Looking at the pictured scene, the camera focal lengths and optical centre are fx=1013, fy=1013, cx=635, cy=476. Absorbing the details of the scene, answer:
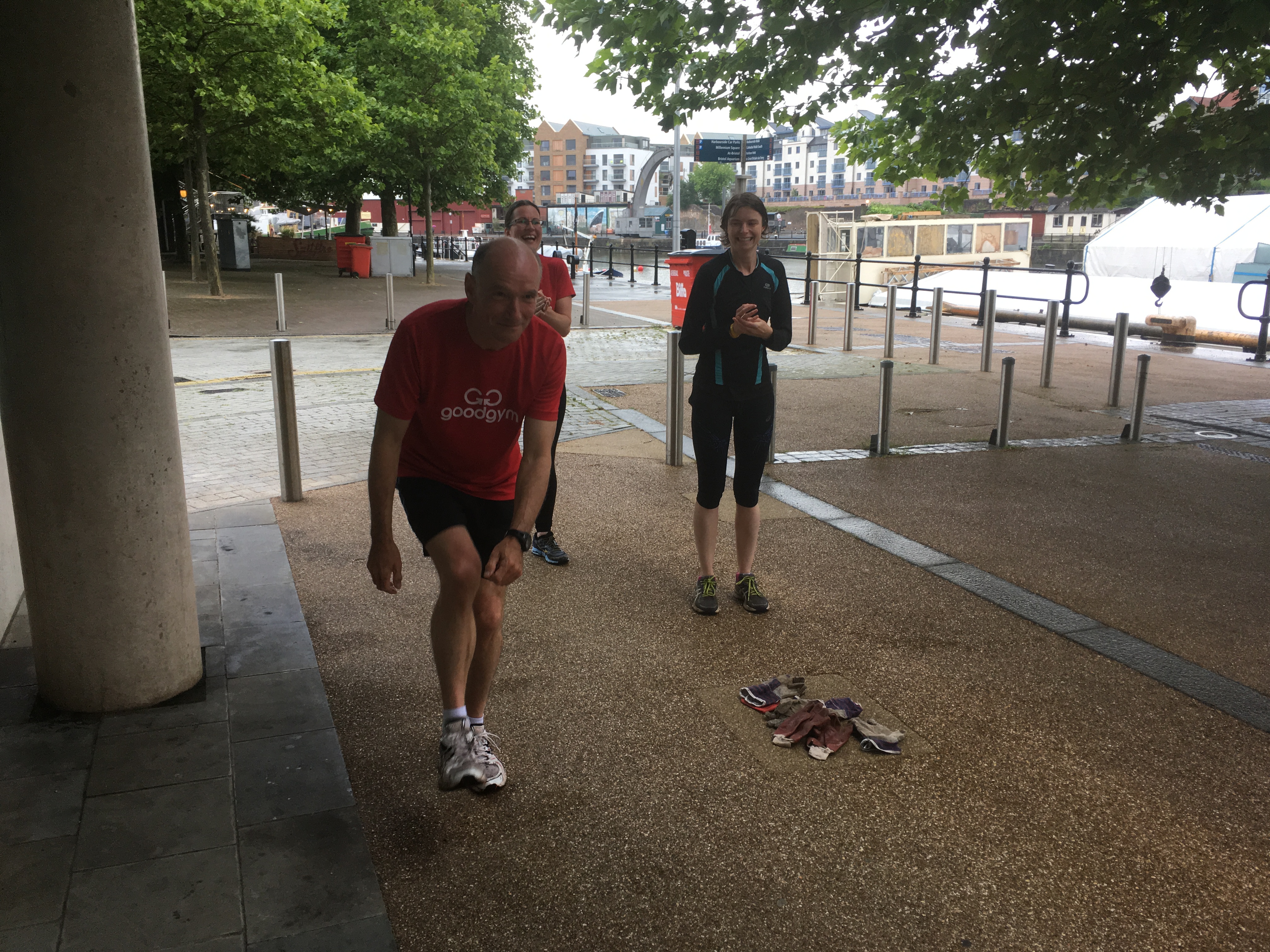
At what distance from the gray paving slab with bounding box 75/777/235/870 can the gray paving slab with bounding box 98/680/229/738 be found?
0.45 metres

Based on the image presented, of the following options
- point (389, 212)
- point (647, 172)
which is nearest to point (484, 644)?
point (389, 212)

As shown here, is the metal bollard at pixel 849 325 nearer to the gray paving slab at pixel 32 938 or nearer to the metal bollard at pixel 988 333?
the metal bollard at pixel 988 333

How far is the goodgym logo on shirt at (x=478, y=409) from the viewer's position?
10.2 ft

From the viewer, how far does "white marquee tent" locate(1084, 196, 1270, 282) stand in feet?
88.4

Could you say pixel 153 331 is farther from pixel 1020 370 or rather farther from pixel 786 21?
pixel 1020 370

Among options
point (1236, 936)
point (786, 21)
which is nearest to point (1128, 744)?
point (1236, 936)

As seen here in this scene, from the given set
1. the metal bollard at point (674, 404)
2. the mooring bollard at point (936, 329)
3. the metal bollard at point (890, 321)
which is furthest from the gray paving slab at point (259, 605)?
the metal bollard at point (890, 321)

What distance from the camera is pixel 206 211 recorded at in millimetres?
22266

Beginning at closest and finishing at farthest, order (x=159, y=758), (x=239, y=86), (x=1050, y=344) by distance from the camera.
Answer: (x=159, y=758)
(x=1050, y=344)
(x=239, y=86)

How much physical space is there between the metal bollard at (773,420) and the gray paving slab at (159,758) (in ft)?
8.93

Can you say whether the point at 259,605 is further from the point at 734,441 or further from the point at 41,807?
the point at 734,441

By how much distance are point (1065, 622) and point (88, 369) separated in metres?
4.28

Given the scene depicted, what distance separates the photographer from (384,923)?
2596mm

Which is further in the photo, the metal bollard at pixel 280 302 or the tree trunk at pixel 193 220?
the tree trunk at pixel 193 220
